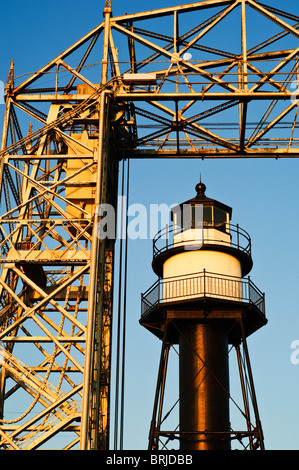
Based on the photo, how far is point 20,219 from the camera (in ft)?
90.8

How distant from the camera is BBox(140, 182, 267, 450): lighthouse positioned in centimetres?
2792

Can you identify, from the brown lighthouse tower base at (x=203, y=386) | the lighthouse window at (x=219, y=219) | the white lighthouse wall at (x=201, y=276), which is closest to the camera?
the brown lighthouse tower base at (x=203, y=386)

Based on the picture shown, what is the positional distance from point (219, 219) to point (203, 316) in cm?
400

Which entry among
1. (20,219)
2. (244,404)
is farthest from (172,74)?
(244,404)

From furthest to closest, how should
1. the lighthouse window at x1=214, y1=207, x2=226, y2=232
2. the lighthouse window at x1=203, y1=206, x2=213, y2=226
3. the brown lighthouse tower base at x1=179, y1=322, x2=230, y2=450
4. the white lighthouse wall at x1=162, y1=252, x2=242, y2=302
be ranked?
the lighthouse window at x1=214, y1=207, x2=226, y2=232 < the lighthouse window at x1=203, y1=206, x2=213, y2=226 < the white lighthouse wall at x1=162, y1=252, x2=242, y2=302 < the brown lighthouse tower base at x1=179, y1=322, x2=230, y2=450

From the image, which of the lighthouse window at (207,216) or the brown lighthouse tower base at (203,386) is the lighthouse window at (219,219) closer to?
the lighthouse window at (207,216)

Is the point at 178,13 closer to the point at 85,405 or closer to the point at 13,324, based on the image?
the point at 13,324

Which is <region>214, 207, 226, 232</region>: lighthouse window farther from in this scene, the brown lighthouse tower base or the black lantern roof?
the brown lighthouse tower base

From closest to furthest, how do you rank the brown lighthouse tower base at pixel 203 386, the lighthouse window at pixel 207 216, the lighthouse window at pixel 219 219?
the brown lighthouse tower base at pixel 203 386
the lighthouse window at pixel 207 216
the lighthouse window at pixel 219 219

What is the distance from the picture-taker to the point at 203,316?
95.1ft

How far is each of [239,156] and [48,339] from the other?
1003 cm

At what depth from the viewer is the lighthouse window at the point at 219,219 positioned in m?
30.9

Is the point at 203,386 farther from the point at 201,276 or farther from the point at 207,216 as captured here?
the point at 207,216
